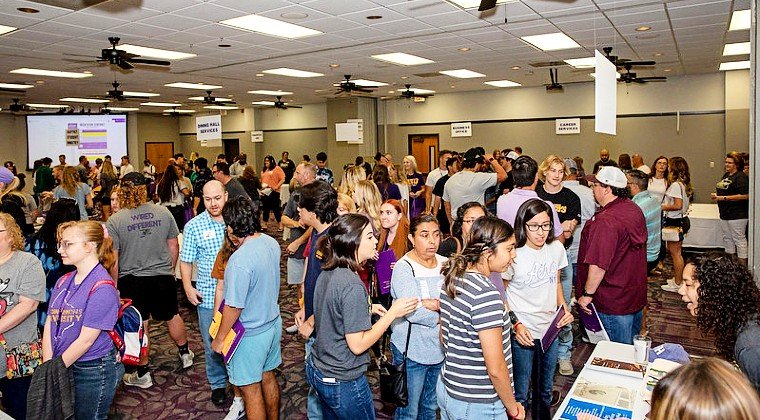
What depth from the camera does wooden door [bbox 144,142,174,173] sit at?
22.0 m

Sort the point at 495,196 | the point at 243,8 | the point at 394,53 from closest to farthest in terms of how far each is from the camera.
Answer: the point at 243,8 < the point at 495,196 < the point at 394,53

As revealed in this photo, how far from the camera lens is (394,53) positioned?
30.0ft

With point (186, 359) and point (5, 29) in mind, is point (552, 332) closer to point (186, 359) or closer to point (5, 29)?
point (186, 359)

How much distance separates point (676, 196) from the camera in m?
7.07

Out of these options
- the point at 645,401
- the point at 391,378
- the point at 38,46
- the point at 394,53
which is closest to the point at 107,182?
the point at 38,46

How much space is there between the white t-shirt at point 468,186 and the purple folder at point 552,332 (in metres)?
3.65

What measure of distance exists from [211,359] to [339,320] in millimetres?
1907

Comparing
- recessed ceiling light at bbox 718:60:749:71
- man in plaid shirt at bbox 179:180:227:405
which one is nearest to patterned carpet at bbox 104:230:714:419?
man in plaid shirt at bbox 179:180:227:405

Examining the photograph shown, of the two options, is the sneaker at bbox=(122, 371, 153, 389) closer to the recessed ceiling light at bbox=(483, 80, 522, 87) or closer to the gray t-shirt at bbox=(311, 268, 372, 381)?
the gray t-shirt at bbox=(311, 268, 372, 381)

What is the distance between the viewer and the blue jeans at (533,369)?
298 cm

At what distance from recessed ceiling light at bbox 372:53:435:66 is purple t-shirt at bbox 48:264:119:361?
7.44m

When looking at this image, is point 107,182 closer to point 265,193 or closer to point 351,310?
point 265,193

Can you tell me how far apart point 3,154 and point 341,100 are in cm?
1192

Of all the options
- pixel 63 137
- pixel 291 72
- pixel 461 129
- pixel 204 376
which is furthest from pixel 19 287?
pixel 63 137
